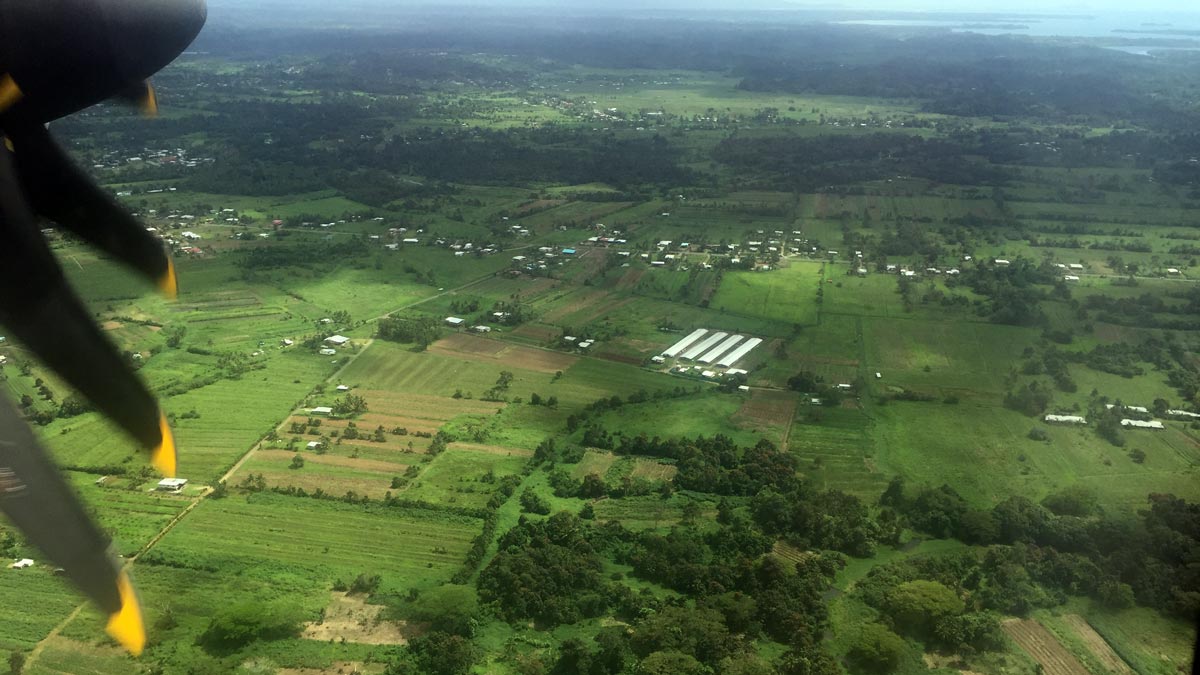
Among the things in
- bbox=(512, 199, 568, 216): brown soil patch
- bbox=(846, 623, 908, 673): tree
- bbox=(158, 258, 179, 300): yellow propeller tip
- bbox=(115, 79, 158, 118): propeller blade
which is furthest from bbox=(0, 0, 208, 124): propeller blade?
bbox=(512, 199, 568, 216): brown soil patch

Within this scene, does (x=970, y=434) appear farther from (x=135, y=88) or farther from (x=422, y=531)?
(x=135, y=88)

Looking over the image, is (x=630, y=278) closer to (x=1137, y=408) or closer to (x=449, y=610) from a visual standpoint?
(x=1137, y=408)

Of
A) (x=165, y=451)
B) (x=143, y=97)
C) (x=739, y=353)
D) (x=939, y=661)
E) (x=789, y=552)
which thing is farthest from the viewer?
(x=739, y=353)

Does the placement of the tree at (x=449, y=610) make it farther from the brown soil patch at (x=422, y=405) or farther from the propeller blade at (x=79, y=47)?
the propeller blade at (x=79, y=47)

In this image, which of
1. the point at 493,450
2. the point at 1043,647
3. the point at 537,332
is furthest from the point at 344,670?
the point at 537,332

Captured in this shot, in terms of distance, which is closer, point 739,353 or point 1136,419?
point 1136,419

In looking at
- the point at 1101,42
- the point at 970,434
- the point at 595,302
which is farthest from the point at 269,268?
the point at 1101,42
